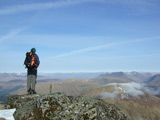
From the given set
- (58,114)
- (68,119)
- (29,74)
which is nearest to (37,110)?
(58,114)

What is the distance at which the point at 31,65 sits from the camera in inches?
830

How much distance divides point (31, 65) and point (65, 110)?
8.60 metres

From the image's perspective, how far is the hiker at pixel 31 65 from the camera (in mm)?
21206

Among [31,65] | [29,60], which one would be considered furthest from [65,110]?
[29,60]

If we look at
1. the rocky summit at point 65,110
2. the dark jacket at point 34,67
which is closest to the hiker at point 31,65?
the dark jacket at point 34,67

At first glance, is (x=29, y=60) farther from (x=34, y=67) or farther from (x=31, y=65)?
(x=34, y=67)

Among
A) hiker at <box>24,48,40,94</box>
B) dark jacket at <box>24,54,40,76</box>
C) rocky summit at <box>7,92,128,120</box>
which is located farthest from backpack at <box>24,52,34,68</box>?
rocky summit at <box>7,92,128,120</box>

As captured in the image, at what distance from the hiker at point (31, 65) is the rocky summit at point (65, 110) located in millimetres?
4865

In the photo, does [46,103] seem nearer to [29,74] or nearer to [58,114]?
[58,114]

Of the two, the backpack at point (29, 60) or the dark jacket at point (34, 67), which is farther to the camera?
the dark jacket at point (34, 67)

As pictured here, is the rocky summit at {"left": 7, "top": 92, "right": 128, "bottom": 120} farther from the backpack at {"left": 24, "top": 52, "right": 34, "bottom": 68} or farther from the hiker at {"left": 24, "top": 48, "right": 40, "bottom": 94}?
the backpack at {"left": 24, "top": 52, "right": 34, "bottom": 68}

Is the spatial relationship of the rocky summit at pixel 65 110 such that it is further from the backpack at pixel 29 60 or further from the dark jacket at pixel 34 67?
the backpack at pixel 29 60

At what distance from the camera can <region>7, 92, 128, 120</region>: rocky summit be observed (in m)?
14.7

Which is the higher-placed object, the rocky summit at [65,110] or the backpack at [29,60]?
the backpack at [29,60]
